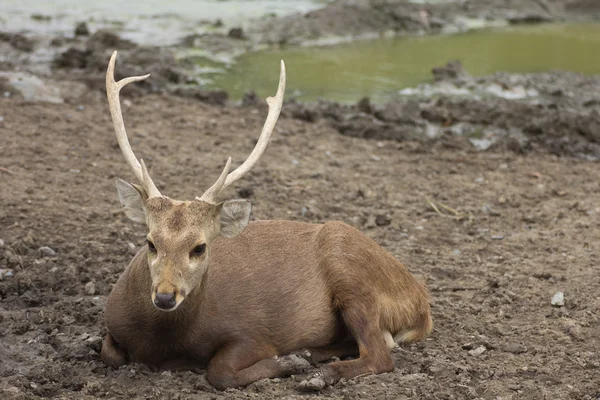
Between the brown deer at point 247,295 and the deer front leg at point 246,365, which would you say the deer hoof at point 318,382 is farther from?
the deer front leg at point 246,365

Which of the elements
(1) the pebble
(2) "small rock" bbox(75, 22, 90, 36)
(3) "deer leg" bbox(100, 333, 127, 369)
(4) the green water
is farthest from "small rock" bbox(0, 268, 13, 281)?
(2) "small rock" bbox(75, 22, 90, 36)

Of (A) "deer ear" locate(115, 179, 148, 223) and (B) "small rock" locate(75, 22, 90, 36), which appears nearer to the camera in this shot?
(A) "deer ear" locate(115, 179, 148, 223)

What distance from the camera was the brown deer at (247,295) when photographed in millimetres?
4434

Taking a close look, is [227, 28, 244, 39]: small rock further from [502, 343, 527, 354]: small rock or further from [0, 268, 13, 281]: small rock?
[502, 343, 527, 354]: small rock

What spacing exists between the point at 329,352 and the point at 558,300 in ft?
5.29

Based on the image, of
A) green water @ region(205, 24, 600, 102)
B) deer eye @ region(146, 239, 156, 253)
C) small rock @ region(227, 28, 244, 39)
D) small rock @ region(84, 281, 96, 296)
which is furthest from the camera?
small rock @ region(227, 28, 244, 39)

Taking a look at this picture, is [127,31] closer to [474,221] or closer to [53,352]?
[474,221]

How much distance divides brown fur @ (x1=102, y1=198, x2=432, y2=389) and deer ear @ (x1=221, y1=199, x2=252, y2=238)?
48 millimetres

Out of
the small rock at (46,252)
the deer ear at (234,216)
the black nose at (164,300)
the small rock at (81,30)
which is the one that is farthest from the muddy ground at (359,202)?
the deer ear at (234,216)

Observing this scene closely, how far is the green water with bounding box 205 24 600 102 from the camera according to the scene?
1182cm

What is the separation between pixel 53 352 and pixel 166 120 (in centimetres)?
463

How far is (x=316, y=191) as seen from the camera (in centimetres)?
767

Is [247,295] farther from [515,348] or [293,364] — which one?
[515,348]

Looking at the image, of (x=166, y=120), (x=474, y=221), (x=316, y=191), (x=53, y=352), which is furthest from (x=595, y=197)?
(x=53, y=352)
